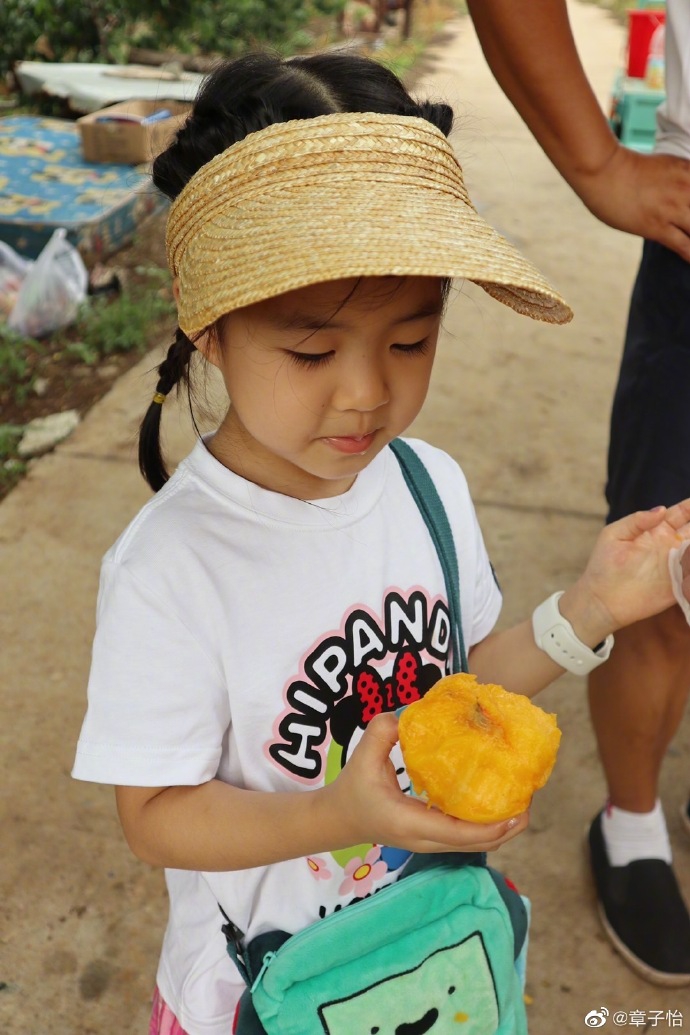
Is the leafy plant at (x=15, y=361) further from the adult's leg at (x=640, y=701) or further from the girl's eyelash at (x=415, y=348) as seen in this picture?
the girl's eyelash at (x=415, y=348)

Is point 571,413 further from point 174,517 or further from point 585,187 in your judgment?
point 174,517

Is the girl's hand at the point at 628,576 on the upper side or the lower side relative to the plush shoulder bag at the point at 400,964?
upper

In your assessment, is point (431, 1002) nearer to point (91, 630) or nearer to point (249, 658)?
point (249, 658)

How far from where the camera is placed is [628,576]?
1408 millimetres

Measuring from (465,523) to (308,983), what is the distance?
2.22 feet

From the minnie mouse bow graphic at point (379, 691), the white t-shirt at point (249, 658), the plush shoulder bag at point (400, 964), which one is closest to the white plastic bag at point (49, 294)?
the white t-shirt at point (249, 658)

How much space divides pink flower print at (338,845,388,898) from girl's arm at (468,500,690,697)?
326 millimetres

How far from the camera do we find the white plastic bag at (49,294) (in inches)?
161

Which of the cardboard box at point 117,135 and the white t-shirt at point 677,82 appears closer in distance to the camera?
the white t-shirt at point 677,82

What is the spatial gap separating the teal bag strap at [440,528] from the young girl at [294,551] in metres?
0.02

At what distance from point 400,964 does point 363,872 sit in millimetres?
169

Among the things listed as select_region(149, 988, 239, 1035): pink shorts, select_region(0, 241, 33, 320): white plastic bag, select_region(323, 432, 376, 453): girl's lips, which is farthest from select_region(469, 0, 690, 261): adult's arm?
select_region(0, 241, 33, 320): white plastic bag

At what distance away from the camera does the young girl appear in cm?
108

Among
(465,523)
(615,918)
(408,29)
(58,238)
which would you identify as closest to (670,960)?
(615,918)
